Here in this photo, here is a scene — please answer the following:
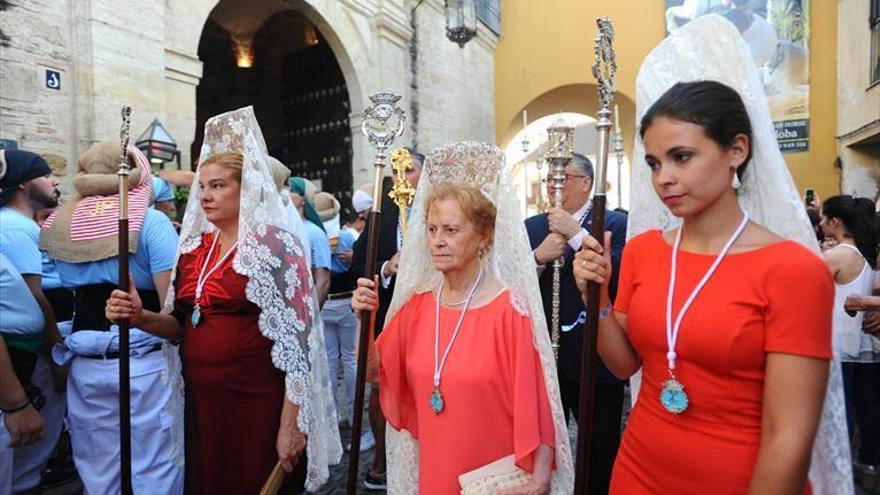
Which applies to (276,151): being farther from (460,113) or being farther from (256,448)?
(256,448)

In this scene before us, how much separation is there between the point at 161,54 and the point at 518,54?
10771 millimetres

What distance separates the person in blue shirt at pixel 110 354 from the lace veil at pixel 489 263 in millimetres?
1336

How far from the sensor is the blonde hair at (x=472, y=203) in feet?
6.89

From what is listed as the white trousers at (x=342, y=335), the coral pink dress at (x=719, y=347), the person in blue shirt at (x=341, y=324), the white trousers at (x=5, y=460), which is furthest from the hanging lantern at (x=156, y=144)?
the coral pink dress at (x=719, y=347)

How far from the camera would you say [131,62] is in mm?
6121

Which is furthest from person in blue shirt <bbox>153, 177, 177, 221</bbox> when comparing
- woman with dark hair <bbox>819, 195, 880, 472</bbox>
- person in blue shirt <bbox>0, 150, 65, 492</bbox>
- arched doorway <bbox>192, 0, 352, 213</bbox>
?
arched doorway <bbox>192, 0, 352, 213</bbox>

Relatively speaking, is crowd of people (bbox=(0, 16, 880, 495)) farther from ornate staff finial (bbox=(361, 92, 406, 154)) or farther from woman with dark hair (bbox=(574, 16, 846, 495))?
ornate staff finial (bbox=(361, 92, 406, 154))

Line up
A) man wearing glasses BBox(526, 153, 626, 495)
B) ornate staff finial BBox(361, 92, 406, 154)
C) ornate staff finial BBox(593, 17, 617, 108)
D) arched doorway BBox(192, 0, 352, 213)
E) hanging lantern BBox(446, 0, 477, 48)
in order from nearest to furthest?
ornate staff finial BBox(593, 17, 617, 108), ornate staff finial BBox(361, 92, 406, 154), man wearing glasses BBox(526, 153, 626, 495), hanging lantern BBox(446, 0, 477, 48), arched doorway BBox(192, 0, 352, 213)

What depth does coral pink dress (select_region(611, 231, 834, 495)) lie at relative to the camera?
4.26 feet

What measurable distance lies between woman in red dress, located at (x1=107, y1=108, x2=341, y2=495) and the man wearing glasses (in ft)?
4.06

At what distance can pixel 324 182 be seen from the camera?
1063cm

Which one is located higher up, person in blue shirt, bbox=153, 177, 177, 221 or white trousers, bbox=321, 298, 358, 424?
person in blue shirt, bbox=153, 177, 177, 221

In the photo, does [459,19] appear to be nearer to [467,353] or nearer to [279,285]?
[279,285]

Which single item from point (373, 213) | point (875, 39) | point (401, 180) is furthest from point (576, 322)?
point (875, 39)
